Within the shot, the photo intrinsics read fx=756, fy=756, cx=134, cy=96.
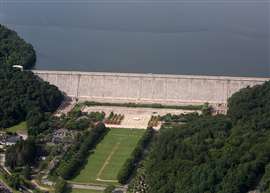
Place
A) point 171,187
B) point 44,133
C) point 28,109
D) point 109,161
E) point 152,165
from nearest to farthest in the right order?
point 171,187
point 152,165
point 109,161
point 44,133
point 28,109

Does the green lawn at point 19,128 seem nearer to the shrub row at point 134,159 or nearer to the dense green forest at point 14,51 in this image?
the shrub row at point 134,159

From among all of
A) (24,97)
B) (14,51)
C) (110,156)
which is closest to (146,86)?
(24,97)

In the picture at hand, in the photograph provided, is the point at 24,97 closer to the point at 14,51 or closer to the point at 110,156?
the point at 14,51

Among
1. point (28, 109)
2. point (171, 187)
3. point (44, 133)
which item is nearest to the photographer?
point (171, 187)

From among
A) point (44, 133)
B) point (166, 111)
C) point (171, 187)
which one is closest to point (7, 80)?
point (44, 133)

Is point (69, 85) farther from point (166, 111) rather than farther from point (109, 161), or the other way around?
point (109, 161)

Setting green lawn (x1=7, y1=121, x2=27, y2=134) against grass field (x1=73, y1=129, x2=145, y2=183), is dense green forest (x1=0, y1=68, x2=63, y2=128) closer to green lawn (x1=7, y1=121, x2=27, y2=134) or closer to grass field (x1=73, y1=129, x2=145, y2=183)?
green lawn (x1=7, y1=121, x2=27, y2=134)

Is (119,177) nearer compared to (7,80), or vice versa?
(119,177)
